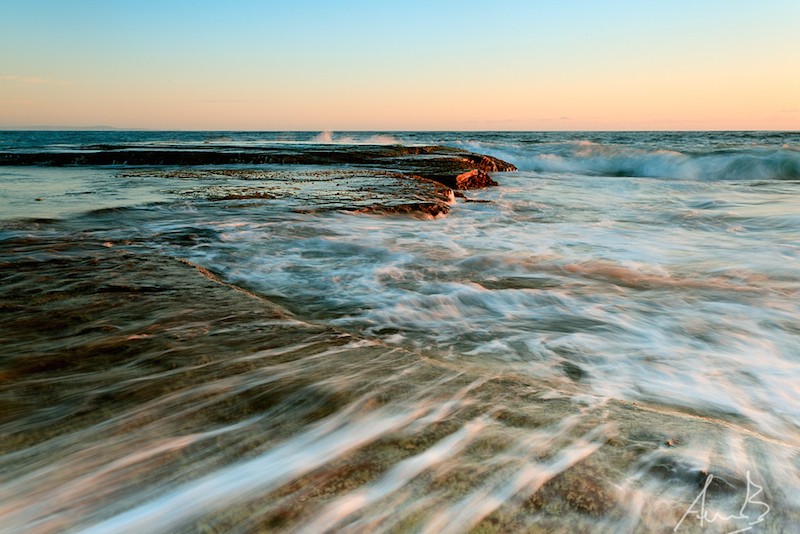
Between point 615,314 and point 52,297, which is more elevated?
point 52,297

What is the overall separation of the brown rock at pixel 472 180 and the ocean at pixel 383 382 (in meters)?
5.01

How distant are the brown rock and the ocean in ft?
16.4

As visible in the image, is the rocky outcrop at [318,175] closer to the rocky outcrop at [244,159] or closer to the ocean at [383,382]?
the rocky outcrop at [244,159]

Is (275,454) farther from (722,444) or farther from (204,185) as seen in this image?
(204,185)

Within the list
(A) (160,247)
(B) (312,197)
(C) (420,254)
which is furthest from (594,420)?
(B) (312,197)

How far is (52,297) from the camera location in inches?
125

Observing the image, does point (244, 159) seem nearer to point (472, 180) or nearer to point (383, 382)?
point (472, 180)

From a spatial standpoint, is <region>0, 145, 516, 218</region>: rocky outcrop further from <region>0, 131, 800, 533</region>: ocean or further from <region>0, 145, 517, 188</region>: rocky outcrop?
<region>0, 131, 800, 533</region>: ocean

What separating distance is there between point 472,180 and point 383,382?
30.7 ft

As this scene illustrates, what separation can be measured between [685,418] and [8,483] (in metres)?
2.16

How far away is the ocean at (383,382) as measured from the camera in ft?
5.13

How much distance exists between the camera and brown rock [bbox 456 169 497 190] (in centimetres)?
1070
